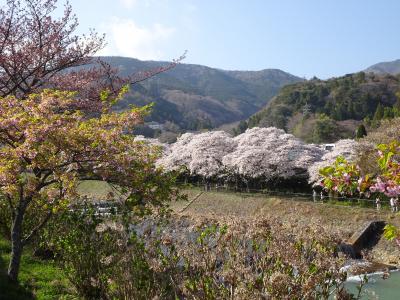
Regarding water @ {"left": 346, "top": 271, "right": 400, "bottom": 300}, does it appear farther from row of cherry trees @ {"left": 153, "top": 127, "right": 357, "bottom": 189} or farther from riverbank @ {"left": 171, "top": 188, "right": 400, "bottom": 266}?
row of cherry trees @ {"left": 153, "top": 127, "right": 357, "bottom": 189}

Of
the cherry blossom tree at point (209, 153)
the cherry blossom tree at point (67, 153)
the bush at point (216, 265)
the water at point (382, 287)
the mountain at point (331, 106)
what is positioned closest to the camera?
the bush at point (216, 265)

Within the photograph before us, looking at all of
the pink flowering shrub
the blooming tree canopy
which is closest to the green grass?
the pink flowering shrub

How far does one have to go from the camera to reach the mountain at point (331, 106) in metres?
84.0

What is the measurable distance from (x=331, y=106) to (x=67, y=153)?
103 metres

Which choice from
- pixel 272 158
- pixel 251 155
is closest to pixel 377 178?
pixel 272 158

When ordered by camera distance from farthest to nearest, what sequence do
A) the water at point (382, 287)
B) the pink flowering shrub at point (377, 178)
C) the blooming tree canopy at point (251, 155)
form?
the blooming tree canopy at point (251, 155), the water at point (382, 287), the pink flowering shrub at point (377, 178)

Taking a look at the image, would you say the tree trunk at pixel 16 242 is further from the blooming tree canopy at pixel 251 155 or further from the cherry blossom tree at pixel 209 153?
the cherry blossom tree at pixel 209 153

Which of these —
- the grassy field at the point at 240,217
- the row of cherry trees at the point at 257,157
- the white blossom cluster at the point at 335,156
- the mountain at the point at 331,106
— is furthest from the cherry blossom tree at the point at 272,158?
the mountain at the point at 331,106

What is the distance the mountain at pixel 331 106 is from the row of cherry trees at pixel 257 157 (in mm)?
38176

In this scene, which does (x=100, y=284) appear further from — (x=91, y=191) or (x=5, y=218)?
(x=91, y=191)

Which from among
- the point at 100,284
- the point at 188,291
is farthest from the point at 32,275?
the point at 188,291

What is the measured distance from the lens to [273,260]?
6.73 meters

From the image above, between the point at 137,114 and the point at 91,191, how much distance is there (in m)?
45.2

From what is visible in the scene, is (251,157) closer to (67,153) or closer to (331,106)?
(67,153)
